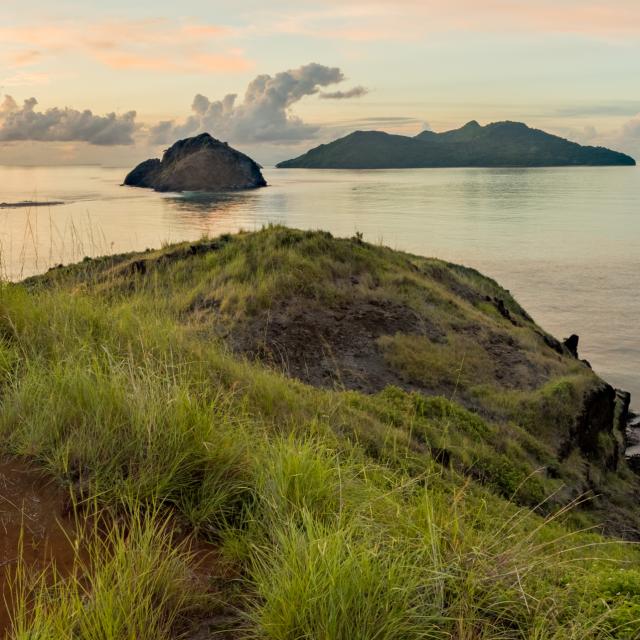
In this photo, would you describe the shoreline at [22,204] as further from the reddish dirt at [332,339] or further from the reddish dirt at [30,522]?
the reddish dirt at [30,522]

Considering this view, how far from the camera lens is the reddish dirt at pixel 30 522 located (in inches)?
159

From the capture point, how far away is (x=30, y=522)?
14.5ft

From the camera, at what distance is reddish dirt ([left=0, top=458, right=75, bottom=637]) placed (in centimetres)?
405

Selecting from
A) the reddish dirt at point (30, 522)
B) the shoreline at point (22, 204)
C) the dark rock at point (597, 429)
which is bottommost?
the dark rock at point (597, 429)

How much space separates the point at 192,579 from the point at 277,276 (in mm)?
14384

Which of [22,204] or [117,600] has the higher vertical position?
[22,204]

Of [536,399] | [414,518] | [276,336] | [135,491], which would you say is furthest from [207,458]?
[536,399]

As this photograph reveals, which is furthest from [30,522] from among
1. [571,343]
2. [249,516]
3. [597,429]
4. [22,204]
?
[22,204]

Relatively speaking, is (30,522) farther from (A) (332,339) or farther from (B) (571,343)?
(B) (571,343)

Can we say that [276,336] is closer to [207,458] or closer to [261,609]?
[207,458]

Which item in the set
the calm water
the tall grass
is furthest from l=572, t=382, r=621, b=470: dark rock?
the tall grass

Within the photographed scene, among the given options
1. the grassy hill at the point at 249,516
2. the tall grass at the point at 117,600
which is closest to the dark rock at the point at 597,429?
the grassy hill at the point at 249,516

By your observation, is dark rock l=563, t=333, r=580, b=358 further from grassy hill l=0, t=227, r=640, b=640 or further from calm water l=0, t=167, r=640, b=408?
grassy hill l=0, t=227, r=640, b=640

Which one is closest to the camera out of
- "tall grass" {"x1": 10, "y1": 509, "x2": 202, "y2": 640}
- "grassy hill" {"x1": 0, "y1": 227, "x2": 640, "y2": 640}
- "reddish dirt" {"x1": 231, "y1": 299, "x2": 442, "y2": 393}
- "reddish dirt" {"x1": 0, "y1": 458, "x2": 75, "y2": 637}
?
"tall grass" {"x1": 10, "y1": 509, "x2": 202, "y2": 640}
